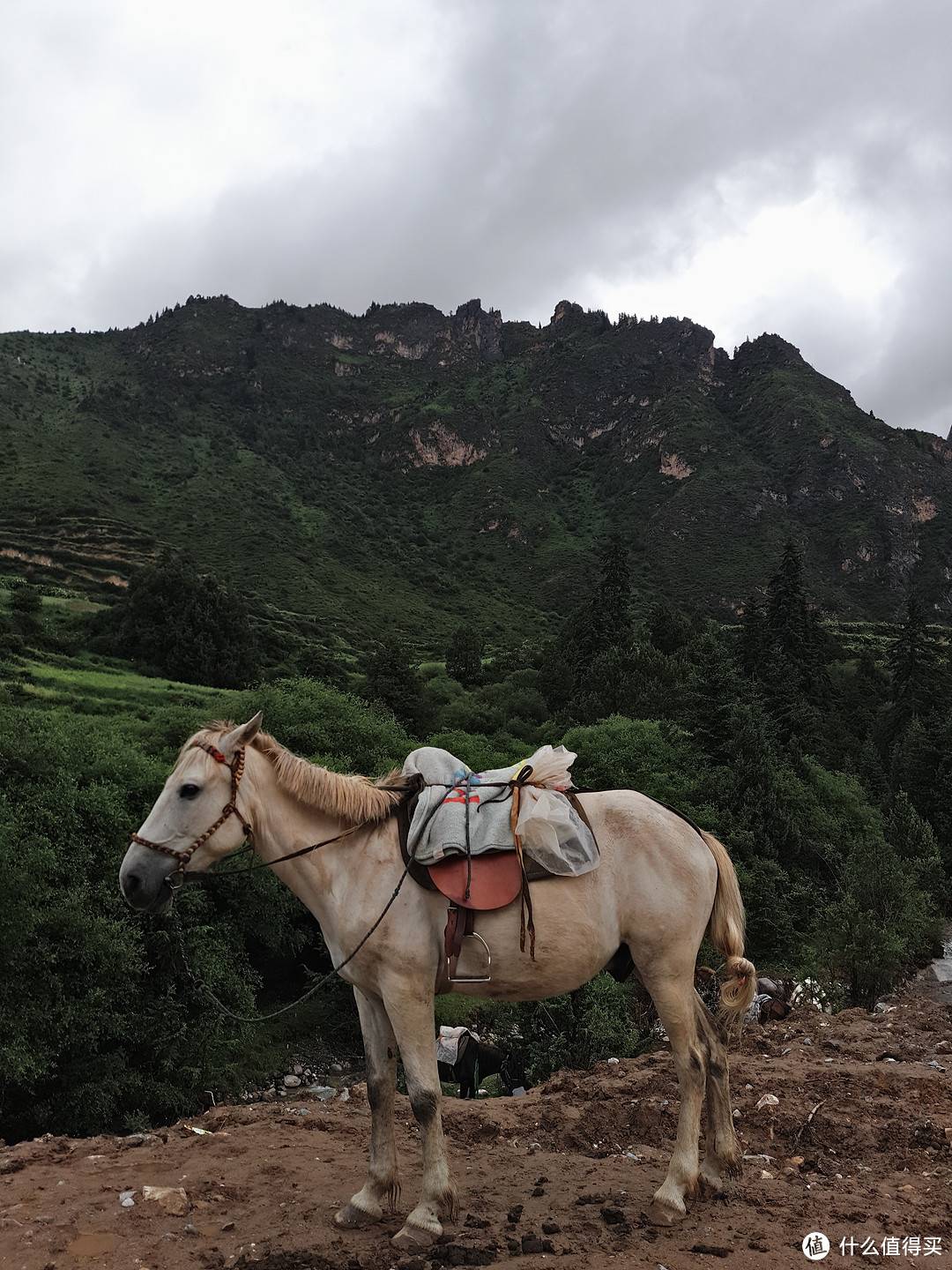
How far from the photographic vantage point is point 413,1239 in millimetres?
4047

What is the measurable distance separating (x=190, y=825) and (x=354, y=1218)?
8.72 feet

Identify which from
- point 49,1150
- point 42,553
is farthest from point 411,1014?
point 42,553

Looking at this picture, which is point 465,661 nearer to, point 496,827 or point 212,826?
point 496,827

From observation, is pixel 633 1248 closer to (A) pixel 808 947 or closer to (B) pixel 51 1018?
(B) pixel 51 1018

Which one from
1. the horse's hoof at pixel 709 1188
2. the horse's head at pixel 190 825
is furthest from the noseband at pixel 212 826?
the horse's hoof at pixel 709 1188

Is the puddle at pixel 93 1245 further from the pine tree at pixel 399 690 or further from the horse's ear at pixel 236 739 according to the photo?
the pine tree at pixel 399 690

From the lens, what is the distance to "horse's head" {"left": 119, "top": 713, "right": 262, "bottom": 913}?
13.4ft

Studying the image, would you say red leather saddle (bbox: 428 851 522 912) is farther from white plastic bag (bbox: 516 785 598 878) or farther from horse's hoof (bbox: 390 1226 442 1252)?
horse's hoof (bbox: 390 1226 442 1252)

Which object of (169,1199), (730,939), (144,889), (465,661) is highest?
(465,661)

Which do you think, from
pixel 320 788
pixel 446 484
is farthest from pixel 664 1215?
pixel 446 484

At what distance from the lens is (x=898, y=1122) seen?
226 inches

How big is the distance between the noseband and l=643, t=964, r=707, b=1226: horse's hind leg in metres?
2.91

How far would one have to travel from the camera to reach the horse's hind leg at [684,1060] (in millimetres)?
4512

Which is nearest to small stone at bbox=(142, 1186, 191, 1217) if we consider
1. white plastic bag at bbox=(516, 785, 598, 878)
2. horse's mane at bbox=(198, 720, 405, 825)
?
horse's mane at bbox=(198, 720, 405, 825)
